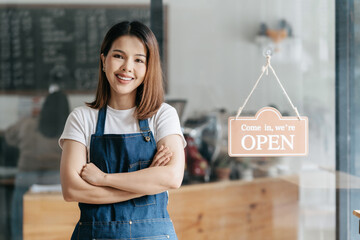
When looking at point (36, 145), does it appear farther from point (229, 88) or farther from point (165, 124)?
point (165, 124)

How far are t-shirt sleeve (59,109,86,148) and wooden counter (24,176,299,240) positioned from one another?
951 millimetres

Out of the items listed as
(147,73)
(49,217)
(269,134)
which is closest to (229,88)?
(269,134)

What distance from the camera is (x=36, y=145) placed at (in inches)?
104

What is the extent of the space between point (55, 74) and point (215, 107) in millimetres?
917

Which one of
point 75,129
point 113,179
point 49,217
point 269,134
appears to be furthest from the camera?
point 49,217

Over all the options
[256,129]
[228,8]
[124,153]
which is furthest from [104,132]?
[228,8]

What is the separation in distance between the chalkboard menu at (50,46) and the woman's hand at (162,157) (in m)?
1.13

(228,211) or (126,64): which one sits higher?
(126,64)

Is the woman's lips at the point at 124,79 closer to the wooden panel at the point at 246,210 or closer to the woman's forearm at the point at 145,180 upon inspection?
the woman's forearm at the point at 145,180

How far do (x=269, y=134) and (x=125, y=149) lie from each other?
25.4 inches

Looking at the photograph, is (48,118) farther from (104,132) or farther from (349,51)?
(349,51)

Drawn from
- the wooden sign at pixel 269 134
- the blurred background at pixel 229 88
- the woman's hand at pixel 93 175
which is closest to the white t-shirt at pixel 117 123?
the woman's hand at pixel 93 175

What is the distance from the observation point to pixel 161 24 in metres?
2.48

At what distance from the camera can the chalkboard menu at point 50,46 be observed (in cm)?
261
